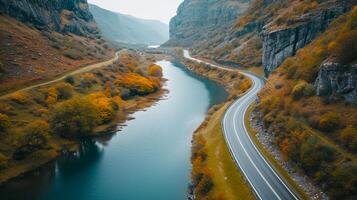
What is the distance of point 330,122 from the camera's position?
51.6m

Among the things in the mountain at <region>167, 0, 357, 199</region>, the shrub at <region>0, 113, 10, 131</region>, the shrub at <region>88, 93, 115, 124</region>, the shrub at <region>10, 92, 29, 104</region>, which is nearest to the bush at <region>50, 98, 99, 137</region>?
the shrub at <region>88, 93, 115, 124</region>

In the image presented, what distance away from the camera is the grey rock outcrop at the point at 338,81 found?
53.7 metres

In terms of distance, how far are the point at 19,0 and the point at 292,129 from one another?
143m

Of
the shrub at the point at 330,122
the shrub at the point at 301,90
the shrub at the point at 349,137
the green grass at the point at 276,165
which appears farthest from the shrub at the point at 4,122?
the shrub at the point at 349,137

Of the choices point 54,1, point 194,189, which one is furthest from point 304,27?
point 54,1

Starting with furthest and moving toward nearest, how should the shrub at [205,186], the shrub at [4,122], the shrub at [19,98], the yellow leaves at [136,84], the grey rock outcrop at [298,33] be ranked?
the yellow leaves at [136,84], the grey rock outcrop at [298,33], the shrub at [19,98], the shrub at [4,122], the shrub at [205,186]

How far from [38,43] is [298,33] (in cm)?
10913

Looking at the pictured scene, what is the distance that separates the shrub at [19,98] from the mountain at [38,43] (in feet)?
22.0

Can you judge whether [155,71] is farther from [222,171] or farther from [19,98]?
[222,171]

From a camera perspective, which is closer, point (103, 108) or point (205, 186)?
point (205, 186)

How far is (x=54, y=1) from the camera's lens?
177m

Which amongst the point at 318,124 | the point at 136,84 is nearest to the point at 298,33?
the point at 318,124

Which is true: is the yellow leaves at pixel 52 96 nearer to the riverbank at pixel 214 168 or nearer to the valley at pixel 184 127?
the valley at pixel 184 127

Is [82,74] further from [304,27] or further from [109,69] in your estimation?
[304,27]
